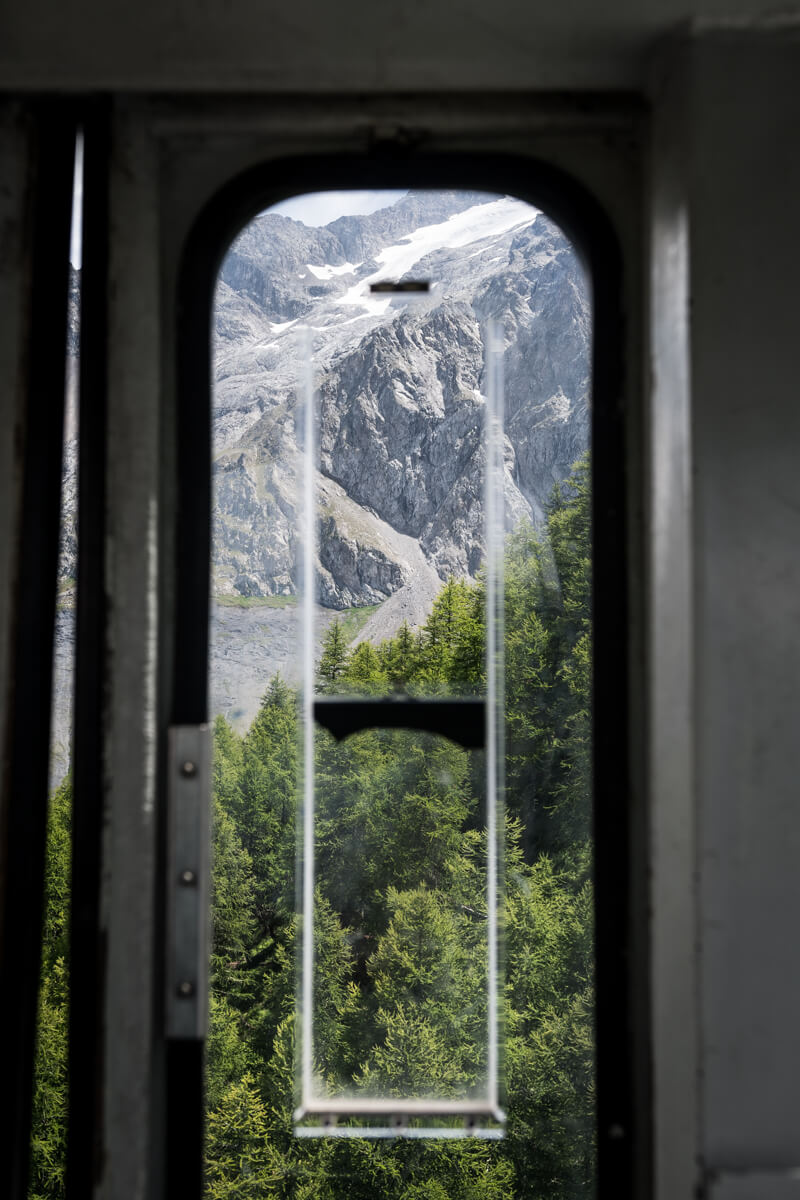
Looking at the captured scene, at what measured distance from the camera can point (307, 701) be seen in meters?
1.40

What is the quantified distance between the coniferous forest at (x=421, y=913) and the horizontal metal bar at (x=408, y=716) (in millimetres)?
112

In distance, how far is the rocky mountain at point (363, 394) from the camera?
64.3 inches

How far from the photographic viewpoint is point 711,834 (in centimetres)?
101

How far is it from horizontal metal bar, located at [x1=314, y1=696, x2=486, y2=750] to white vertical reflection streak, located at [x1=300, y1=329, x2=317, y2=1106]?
5 cm

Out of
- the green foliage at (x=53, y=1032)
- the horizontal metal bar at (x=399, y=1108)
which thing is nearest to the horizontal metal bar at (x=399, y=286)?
the horizontal metal bar at (x=399, y=1108)

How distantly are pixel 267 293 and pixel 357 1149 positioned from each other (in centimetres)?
206

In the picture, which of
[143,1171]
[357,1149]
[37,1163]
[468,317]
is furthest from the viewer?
[37,1163]

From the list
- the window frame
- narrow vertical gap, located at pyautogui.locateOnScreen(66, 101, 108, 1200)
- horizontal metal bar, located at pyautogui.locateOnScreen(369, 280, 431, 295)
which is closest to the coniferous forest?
the window frame

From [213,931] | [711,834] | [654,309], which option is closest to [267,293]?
[654,309]

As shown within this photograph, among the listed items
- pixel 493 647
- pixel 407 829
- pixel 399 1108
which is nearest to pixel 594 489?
pixel 493 647

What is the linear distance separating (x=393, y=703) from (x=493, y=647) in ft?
0.68

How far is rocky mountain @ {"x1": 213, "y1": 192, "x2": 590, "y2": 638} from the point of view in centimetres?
163

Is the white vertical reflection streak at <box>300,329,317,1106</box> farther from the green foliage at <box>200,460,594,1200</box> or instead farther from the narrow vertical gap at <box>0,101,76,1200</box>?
the narrow vertical gap at <box>0,101,76,1200</box>

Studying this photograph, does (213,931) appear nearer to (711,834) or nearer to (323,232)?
(711,834)
